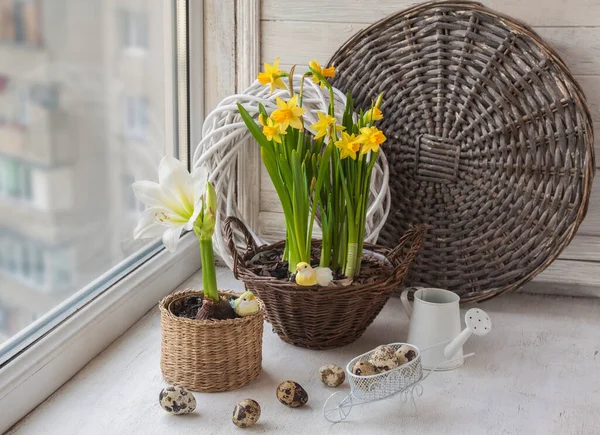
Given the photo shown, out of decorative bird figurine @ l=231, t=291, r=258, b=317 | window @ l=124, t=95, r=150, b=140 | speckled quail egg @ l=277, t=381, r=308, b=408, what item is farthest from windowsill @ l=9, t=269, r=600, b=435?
window @ l=124, t=95, r=150, b=140

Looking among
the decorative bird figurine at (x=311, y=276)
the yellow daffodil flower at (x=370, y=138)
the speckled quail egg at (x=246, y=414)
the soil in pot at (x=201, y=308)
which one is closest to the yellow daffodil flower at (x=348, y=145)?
the yellow daffodil flower at (x=370, y=138)

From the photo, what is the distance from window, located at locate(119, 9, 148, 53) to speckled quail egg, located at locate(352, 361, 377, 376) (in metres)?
0.69

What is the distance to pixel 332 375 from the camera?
3.67ft

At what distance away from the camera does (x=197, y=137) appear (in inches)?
65.4

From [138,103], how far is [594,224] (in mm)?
912

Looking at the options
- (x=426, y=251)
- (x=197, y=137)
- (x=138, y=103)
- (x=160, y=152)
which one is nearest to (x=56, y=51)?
(x=138, y=103)

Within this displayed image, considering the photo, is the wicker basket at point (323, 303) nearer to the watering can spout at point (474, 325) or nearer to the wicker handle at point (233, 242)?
the wicker handle at point (233, 242)

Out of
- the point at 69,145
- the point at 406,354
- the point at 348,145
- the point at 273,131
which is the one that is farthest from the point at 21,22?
the point at 406,354

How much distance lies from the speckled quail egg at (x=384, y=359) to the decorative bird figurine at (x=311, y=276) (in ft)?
0.48

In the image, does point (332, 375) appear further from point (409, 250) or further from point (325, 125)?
point (325, 125)

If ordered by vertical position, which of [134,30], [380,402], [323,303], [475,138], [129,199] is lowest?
[380,402]

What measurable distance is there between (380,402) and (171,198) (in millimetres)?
411

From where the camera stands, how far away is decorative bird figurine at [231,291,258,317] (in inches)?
43.5

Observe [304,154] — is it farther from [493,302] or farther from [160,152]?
[493,302]
